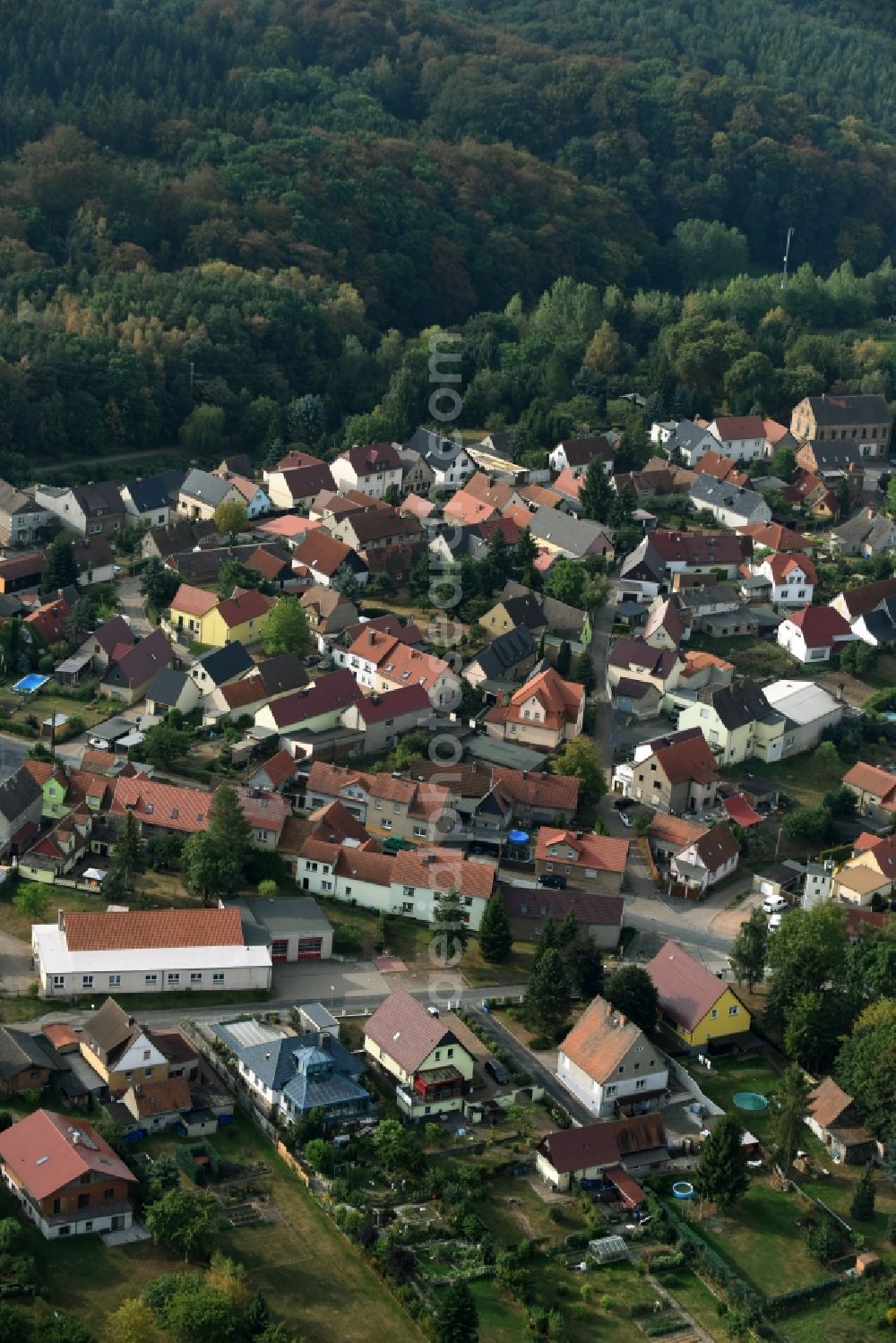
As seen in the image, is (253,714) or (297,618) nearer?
(253,714)

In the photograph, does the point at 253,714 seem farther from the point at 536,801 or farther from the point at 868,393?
the point at 868,393

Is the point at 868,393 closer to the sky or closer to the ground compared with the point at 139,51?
closer to the ground

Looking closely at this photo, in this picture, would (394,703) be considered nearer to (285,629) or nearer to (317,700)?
(317,700)

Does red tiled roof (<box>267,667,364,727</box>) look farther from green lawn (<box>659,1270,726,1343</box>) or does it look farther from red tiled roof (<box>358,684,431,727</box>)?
green lawn (<box>659,1270,726,1343</box>)

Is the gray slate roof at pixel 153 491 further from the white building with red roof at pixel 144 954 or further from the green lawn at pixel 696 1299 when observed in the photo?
the green lawn at pixel 696 1299

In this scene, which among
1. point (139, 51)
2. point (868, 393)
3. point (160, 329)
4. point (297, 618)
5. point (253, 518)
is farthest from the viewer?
point (139, 51)

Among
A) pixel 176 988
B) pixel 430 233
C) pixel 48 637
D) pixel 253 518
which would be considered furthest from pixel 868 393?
pixel 176 988

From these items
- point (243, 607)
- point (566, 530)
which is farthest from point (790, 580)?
point (243, 607)
